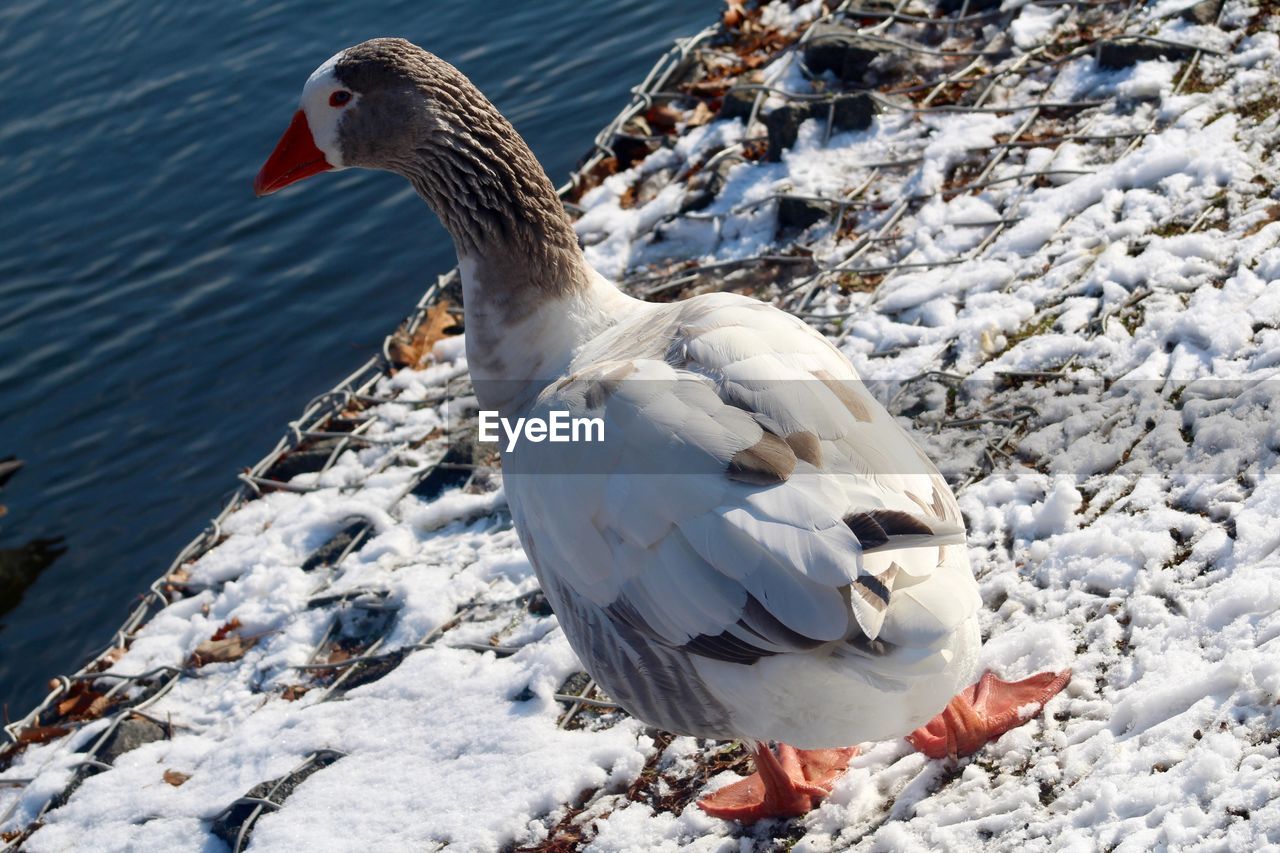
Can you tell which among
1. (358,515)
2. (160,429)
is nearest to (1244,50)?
(358,515)

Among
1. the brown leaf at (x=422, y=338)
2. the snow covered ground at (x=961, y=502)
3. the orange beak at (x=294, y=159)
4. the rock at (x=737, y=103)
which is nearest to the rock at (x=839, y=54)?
the snow covered ground at (x=961, y=502)

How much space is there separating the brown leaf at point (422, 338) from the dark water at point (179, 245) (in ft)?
5.51

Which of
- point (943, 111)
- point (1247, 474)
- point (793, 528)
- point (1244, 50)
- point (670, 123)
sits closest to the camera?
point (793, 528)

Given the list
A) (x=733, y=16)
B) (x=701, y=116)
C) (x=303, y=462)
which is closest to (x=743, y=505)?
(x=303, y=462)

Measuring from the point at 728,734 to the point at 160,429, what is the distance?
6534 millimetres

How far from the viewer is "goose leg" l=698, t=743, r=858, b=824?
306 cm

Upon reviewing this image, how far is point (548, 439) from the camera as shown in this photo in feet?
9.95

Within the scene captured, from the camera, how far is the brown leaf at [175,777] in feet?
13.9

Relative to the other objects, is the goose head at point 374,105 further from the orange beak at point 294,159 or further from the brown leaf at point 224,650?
the brown leaf at point 224,650

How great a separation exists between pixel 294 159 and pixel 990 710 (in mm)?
2756

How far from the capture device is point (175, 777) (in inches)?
168

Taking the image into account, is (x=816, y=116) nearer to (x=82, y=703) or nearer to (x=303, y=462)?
(x=303, y=462)

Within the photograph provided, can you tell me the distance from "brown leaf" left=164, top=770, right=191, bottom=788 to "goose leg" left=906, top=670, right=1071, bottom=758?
8.74 ft

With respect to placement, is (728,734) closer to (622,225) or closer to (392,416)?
(392,416)
